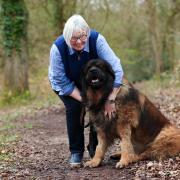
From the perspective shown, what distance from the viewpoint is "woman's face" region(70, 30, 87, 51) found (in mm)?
7091

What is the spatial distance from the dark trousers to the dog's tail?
980mm

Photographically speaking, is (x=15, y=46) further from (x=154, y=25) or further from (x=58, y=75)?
(x=154, y=25)

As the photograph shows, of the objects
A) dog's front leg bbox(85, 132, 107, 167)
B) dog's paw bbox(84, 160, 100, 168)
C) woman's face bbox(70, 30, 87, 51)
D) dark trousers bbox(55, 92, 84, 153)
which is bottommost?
dog's paw bbox(84, 160, 100, 168)

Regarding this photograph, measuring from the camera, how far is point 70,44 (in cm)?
723

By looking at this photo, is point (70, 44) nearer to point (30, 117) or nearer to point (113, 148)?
point (113, 148)

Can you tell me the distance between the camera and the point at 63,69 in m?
7.52

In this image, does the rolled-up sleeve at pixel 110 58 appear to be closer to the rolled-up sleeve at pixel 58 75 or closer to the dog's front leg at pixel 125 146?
the rolled-up sleeve at pixel 58 75

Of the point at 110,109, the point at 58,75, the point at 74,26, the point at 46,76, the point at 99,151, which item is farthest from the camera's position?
the point at 46,76

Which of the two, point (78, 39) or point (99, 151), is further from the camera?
point (99, 151)

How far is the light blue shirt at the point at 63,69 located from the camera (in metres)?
7.39

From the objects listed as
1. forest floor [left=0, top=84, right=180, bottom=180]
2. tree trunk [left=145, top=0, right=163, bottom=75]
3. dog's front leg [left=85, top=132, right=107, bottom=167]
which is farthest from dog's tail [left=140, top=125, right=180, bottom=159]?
tree trunk [left=145, top=0, right=163, bottom=75]

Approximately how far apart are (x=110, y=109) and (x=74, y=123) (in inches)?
28.1

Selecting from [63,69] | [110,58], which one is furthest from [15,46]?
[110,58]

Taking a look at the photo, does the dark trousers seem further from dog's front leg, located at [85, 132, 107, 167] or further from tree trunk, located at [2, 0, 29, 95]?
tree trunk, located at [2, 0, 29, 95]
